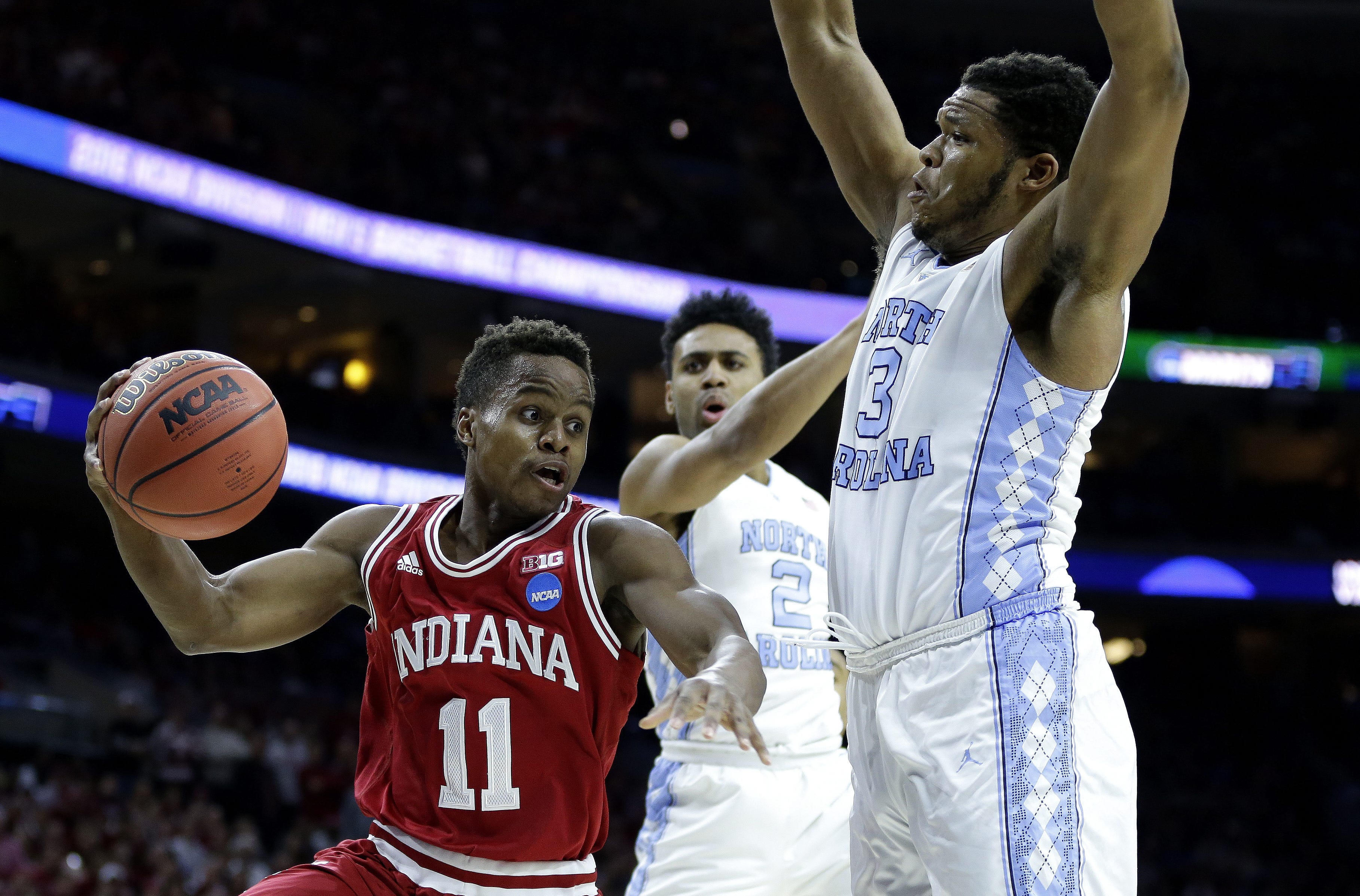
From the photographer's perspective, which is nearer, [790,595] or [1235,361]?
[790,595]

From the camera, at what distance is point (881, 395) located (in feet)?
9.11

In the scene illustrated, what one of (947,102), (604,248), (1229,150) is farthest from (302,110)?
(947,102)

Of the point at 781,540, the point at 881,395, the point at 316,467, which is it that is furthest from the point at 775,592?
the point at 316,467

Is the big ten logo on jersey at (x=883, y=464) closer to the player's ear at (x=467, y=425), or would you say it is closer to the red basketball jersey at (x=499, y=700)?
the red basketball jersey at (x=499, y=700)

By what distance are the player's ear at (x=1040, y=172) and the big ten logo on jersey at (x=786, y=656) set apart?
5.81 ft

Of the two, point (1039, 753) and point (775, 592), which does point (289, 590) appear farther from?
point (1039, 753)

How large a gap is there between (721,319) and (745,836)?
1.84 metres

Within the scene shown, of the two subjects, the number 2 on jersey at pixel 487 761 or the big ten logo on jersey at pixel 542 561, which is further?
the big ten logo on jersey at pixel 542 561

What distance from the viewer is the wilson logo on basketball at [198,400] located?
3.07 m

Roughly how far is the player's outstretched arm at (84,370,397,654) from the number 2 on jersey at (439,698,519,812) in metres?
0.47

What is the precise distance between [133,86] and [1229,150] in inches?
609

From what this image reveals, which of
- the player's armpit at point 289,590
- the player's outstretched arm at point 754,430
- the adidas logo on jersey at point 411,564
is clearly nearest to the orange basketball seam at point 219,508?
the player's armpit at point 289,590

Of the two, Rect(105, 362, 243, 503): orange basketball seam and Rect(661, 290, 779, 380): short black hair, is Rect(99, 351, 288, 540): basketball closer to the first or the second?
Rect(105, 362, 243, 503): orange basketball seam

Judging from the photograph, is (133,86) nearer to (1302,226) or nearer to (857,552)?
(857,552)
